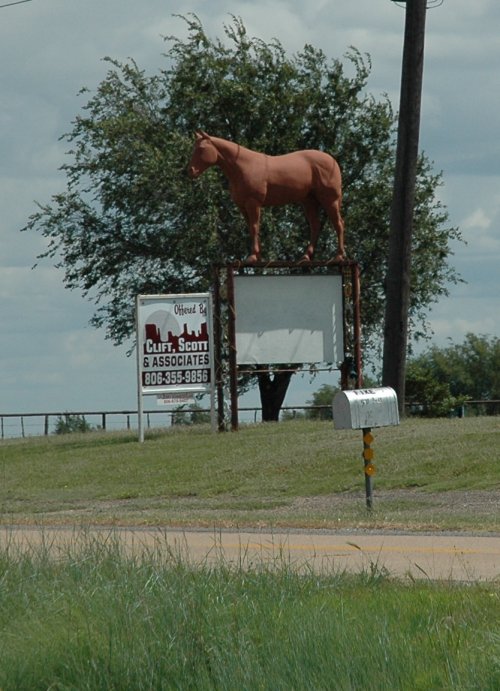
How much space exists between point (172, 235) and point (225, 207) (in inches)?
73.7

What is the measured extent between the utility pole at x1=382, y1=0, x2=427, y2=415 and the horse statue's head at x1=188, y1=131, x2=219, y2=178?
4048 mm

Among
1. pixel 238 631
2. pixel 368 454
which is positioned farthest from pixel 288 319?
pixel 238 631

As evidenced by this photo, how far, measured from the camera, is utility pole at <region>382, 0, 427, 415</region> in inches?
1225

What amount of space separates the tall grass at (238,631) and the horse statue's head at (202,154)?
2159cm

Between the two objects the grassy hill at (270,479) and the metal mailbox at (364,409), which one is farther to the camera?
the grassy hill at (270,479)

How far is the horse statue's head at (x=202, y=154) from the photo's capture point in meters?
31.2

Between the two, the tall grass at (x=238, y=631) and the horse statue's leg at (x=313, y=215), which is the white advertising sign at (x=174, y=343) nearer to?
the horse statue's leg at (x=313, y=215)

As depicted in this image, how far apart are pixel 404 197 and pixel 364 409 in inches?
596

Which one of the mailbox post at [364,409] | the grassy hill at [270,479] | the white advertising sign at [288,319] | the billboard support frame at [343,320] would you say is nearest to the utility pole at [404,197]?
the billboard support frame at [343,320]

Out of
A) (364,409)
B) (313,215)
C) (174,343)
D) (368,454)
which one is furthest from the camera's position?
(313,215)

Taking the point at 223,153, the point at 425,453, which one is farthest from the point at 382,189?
the point at 425,453

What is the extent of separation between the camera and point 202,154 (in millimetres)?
31281

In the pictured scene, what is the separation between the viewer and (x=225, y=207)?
43.0 meters

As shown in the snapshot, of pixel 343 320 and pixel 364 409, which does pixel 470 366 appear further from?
pixel 364 409
